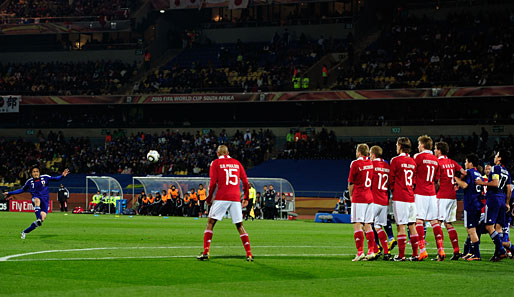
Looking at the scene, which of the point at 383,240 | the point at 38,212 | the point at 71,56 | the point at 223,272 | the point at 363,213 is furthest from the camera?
the point at 71,56

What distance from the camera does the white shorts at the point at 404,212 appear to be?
49.2 ft

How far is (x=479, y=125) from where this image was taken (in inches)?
2026

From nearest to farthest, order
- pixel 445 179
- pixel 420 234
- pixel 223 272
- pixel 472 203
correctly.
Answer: pixel 223 272
pixel 420 234
pixel 472 203
pixel 445 179

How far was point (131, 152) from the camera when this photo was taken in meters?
56.1

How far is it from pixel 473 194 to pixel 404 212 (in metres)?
1.94

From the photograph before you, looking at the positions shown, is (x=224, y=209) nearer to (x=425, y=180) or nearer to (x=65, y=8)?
(x=425, y=180)

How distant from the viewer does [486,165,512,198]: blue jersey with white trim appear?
15727mm

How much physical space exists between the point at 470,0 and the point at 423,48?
737 cm

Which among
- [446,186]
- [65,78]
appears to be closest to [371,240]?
[446,186]

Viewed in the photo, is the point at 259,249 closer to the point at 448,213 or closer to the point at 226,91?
the point at 448,213

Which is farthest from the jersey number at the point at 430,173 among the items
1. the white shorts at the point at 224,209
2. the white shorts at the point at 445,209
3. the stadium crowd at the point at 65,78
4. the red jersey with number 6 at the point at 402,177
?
the stadium crowd at the point at 65,78

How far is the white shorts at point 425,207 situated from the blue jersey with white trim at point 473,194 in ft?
3.07

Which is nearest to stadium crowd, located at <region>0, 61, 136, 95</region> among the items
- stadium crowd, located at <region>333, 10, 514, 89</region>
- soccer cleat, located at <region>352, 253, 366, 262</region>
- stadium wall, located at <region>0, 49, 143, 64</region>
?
stadium wall, located at <region>0, 49, 143, 64</region>

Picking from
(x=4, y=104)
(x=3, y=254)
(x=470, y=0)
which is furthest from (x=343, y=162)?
(x=3, y=254)
